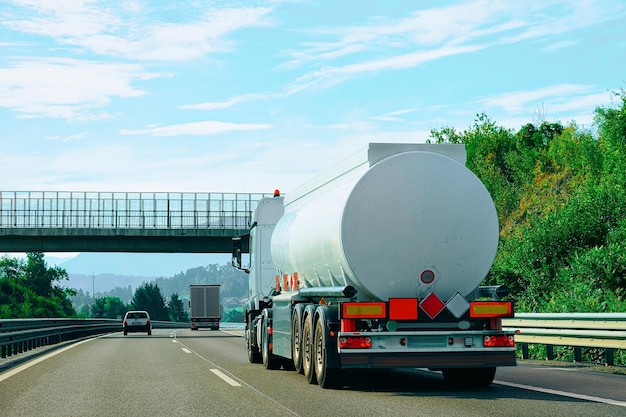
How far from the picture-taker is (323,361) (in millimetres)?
12297

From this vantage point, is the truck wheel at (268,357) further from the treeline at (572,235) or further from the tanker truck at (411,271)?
the treeline at (572,235)

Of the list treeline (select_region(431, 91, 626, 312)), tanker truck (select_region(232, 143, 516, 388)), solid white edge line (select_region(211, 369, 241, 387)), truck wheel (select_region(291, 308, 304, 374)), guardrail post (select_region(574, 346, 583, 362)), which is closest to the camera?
tanker truck (select_region(232, 143, 516, 388))

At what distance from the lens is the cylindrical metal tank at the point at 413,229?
475 inches

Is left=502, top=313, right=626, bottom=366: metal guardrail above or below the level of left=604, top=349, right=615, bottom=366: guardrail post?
above

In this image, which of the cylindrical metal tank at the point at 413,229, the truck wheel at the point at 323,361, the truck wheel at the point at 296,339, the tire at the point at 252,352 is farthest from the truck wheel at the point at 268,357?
the cylindrical metal tank at the point at 413,229

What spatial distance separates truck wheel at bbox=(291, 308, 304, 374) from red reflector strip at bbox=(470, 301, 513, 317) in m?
3.01

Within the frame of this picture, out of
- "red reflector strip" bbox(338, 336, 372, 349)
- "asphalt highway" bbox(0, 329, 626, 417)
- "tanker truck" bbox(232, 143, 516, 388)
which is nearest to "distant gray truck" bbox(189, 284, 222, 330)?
"asphalt highway" bbox(0, 329, 626, 417)

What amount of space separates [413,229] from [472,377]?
2421 millimetres

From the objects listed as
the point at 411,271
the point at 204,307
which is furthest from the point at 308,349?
the point at 204,307

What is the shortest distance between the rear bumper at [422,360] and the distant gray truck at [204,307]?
49808 mm

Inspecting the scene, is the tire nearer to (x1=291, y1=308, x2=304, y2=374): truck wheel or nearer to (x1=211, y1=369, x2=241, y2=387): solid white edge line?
(x1=211, y1=369, x2=241, y2=387): solid white edge line

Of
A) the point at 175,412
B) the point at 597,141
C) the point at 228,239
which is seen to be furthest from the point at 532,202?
the point at 175,412

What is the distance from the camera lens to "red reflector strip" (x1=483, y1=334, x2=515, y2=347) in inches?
472

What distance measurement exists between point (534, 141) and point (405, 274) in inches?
2123
